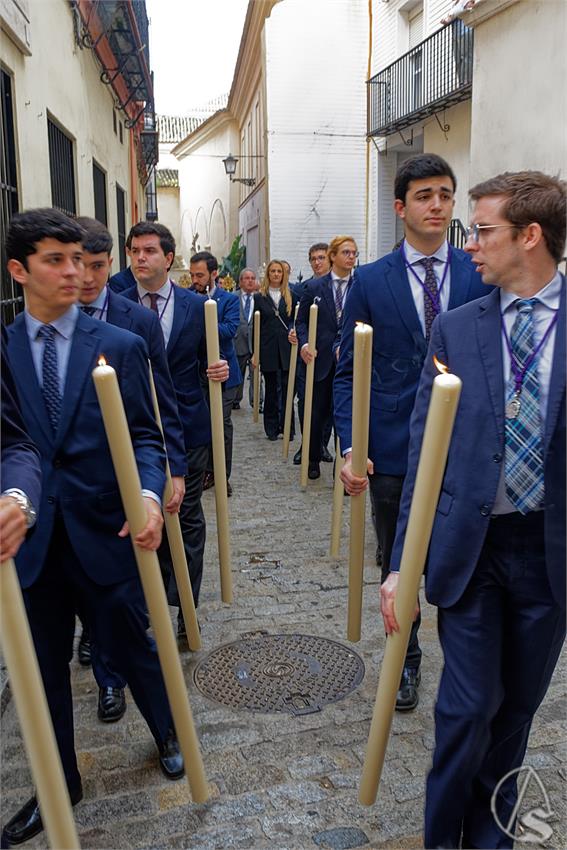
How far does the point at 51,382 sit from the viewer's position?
2699 millimetres

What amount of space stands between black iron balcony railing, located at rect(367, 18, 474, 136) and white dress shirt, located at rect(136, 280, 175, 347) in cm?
1063

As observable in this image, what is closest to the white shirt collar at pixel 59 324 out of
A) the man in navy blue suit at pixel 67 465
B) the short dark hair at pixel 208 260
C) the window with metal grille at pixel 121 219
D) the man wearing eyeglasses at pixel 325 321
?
the man in navy blue suit at pixel 67 465

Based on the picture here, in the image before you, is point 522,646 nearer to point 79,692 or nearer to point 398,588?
point 398,588

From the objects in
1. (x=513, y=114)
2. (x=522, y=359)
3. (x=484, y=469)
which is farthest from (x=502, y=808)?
(x=513, y=114)

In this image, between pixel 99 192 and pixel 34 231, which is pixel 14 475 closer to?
pixel 34 231

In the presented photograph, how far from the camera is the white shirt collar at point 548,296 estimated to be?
230cm

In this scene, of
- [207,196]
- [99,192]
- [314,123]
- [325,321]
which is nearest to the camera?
[325,321]

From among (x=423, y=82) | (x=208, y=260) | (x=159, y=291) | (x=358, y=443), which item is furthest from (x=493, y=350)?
(x=423, y=82)

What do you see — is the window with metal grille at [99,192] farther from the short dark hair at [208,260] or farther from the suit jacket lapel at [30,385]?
the suit jacket lapel at [30,385]

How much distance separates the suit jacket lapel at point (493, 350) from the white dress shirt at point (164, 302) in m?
2.25

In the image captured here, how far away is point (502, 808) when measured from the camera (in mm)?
2496

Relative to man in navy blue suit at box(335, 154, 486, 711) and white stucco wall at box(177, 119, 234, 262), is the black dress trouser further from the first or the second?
white stucco wall at box(177, 119, 234, 262)

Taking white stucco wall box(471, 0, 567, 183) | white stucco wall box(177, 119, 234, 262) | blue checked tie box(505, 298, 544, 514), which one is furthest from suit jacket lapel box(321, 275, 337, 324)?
white stucco wall box(177, 119, 234, 262)

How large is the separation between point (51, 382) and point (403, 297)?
4.90 feet
